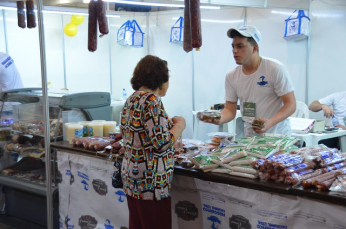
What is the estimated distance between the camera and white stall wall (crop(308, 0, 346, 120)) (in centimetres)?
584

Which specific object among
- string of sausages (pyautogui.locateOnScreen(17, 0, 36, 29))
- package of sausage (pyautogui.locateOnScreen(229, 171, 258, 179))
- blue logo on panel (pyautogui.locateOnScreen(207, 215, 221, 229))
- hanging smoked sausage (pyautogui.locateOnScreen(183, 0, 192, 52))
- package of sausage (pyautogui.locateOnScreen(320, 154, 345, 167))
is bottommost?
blue logo on panel (pyautogui.locateOnScreen(207, 215, 221, 229))

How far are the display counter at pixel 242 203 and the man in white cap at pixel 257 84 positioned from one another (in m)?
0.62

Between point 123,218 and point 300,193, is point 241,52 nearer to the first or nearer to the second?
point 300,193

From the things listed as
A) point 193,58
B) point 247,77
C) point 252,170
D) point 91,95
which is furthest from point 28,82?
point 252,170

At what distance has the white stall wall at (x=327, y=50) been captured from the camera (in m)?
5.84

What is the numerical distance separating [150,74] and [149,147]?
17.1 inches

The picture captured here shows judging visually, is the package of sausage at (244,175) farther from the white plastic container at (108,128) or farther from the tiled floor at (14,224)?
the tiled floor at (14,224)

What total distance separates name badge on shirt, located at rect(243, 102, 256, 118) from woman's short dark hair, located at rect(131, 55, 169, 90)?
1.08m

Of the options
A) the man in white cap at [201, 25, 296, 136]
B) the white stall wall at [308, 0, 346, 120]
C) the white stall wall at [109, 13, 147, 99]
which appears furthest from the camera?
the white stall wall at [109, 13, 147, 99]

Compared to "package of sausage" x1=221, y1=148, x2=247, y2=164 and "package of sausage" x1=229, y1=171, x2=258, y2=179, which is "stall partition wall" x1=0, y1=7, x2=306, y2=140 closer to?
"package of sausage" x1=221, y1=148, x2=247, y2=164

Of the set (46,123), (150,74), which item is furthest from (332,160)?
(46,123)

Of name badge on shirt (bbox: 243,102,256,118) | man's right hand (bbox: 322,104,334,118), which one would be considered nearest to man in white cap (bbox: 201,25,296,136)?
name badge on shirt (bbox: 243,102,256,118)

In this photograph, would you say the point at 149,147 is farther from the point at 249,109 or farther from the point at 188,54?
the point at 188,54

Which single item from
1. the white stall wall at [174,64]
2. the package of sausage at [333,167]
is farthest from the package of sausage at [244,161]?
the white stall wall at [174,64]
